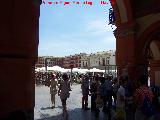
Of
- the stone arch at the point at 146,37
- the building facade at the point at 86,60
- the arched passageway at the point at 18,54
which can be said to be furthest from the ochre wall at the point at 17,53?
the building facade at the point at 86,60

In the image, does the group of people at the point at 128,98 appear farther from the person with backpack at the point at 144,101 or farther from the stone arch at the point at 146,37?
the stone arch at the point at 146,37

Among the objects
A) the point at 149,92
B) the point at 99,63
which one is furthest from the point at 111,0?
the point at 99,63

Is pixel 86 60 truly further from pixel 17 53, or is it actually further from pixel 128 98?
pixel 17 53

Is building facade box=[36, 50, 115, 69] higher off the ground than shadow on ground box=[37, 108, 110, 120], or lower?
higher

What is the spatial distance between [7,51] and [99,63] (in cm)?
7234

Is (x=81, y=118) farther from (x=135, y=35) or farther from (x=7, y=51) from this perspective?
(x=7, y=51)

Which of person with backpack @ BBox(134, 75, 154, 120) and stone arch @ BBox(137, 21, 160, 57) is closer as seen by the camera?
person with backpack @ BBox(134, 75, 154, 120)

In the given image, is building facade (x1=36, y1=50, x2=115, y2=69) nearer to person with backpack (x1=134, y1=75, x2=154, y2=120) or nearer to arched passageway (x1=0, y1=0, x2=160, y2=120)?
person with backpack (x1=134, y1=75, x2=154, y2=120)

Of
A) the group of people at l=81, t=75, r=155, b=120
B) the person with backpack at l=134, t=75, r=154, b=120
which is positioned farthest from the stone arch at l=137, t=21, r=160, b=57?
the person with backpack at l=134, t=75, r=154, b=120

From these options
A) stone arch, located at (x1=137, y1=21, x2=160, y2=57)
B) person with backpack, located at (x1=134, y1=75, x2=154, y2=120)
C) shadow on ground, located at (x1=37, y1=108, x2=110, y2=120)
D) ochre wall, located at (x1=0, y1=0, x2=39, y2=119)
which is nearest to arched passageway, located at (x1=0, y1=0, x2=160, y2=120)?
ochre wall, located at (x1=0, y1=0, x2=39, y2=119)

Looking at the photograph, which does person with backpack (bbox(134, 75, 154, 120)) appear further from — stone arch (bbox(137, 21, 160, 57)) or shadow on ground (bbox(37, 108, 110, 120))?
stone arch (bbox(137, 21, 160, 57))

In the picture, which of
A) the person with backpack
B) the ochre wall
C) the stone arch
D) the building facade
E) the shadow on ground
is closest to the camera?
the ochre wall

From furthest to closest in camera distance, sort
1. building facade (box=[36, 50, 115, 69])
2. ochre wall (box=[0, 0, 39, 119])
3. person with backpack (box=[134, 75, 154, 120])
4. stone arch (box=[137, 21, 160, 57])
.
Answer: building facade (box=[36, 50, 115, 69]) < stone arch (box=[137, 21, 160, 57]) < person with backpack (box=[134, 75, 154, 120]) < ochre wall (box=[0, 0, 39, 119])

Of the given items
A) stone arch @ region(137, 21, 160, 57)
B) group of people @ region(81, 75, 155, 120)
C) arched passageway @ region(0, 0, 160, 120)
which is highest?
stone arch @ region(137, 21, 160, 57)
